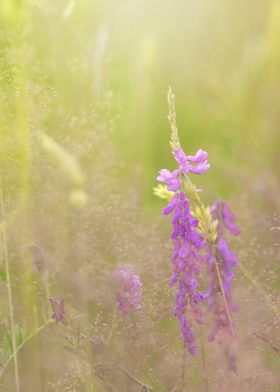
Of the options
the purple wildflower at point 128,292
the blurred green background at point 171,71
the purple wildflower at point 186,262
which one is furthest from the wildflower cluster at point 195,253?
the blurred green background at point 171,71

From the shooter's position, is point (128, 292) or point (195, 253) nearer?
point (195, 253)

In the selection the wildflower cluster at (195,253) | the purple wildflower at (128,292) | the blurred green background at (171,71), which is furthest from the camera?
the blurred green background at (171,71)

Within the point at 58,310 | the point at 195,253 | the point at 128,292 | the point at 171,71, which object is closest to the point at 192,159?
the point at 195,253

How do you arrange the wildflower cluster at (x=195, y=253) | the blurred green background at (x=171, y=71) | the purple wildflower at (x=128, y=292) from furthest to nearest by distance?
the blurred green background at (x=171, y=71)
the purple wildflower at (x=128, y=292)
the wildflower cluster at (x=195, y=253)

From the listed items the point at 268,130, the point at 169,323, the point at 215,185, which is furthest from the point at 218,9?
the point at 169,323

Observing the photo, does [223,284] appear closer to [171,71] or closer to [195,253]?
[195,253]

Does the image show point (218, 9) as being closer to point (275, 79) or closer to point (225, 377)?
point (275, 79)

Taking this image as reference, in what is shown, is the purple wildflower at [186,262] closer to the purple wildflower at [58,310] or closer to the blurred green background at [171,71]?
the purple wildflower at [58,310]
